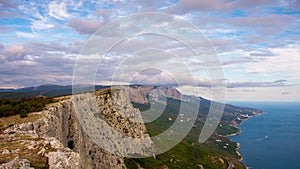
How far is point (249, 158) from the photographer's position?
183500 millimetres

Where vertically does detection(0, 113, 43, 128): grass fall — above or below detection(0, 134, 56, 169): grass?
above

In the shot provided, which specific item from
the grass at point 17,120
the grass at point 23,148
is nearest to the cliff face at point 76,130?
the grass at point 23,148

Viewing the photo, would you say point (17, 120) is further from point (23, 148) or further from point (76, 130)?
point (23, 148)

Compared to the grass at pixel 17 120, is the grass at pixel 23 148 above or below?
below

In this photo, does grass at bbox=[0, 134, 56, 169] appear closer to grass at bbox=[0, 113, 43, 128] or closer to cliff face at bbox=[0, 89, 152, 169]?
cliff face at bbox=[0, 89, 152, 169]

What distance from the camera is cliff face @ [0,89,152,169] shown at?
510 inches

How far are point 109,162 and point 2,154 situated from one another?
118 feet

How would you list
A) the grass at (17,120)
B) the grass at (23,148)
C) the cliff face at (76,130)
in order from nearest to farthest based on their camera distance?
the grass at (23,148) → the cliff face at (76,130) → the grass at (17,120)

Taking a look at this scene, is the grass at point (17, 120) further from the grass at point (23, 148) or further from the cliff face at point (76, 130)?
the grass at point (23, 148)

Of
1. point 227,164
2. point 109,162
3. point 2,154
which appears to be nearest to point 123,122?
point 109,162

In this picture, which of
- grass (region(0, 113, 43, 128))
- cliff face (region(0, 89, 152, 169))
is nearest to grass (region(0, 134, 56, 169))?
cliff face (region(0, 89, 152, 169))

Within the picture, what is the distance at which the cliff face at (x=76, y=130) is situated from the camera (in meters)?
13.0

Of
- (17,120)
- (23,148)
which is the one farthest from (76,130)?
(23,148)

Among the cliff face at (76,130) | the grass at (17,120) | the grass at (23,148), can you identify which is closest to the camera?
the grass at (23,148)
